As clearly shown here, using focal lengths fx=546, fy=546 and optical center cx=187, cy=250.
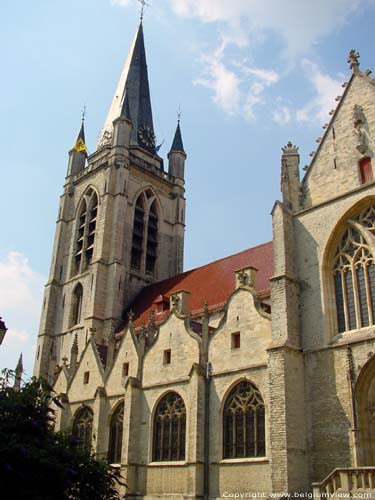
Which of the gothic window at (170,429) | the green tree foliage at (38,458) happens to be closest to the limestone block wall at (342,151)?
the gothic window at (170,429)

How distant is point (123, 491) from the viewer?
68.6 ft

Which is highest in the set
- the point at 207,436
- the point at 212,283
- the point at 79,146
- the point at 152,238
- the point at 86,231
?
the point at 79,146

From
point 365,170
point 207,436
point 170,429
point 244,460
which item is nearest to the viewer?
point 244,460

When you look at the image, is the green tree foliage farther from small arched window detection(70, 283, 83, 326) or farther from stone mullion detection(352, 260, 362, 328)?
small arched window detection(70, 283, 83, 326)

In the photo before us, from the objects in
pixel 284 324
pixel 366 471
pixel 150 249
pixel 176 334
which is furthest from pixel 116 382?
pixel 150 249

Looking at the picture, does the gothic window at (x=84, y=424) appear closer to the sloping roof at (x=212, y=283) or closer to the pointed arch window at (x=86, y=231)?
the sloping roof at (x=212, y=283)

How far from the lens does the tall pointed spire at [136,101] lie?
41513 millimetres

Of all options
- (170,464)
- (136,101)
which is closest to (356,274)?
(170,464)

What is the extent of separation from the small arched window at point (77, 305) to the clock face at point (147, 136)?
41.4ft

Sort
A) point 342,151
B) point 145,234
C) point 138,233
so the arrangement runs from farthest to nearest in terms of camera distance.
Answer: point 145,234, point 138,233, point 342,151

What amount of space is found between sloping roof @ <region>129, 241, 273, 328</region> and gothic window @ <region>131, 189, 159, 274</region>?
123 inches

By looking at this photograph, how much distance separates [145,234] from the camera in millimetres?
37750

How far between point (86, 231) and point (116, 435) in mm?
17570

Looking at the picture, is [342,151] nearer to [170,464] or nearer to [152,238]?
[170,464]
